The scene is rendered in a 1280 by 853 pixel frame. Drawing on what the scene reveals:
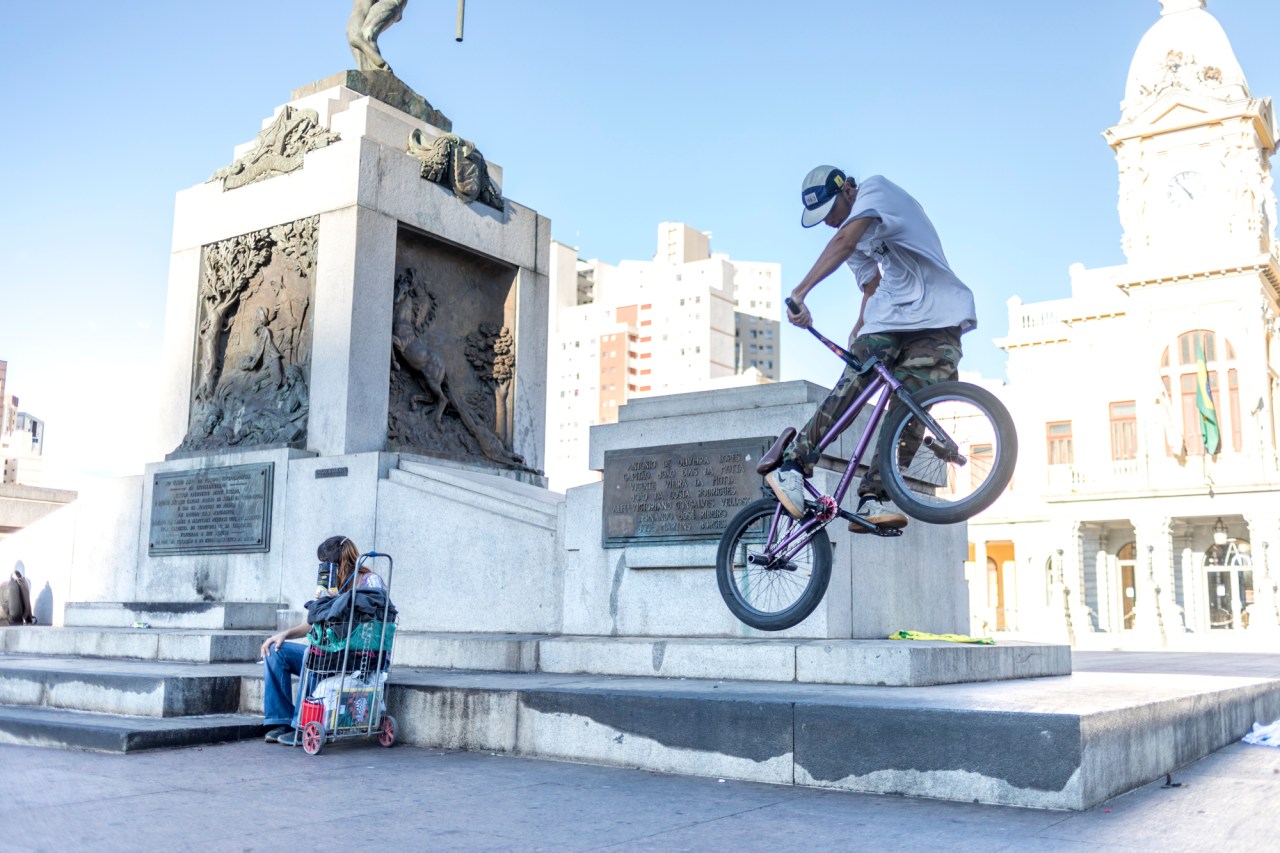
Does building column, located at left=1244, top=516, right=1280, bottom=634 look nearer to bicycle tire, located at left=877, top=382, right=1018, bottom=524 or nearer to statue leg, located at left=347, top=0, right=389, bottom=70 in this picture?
statue leg, located at left=347, top=0, right=389, bottom=70

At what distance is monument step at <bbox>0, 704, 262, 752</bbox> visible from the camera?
7191mm

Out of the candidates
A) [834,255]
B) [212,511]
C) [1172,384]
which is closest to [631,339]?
[1172,384]

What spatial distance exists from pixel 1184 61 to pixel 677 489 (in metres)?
45.1

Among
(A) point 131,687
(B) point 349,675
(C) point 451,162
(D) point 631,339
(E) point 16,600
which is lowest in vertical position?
(A) point 131,687

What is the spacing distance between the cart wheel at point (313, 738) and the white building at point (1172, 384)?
37567mm

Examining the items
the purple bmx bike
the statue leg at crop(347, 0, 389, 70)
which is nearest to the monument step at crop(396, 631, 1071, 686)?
the purple bmx bike

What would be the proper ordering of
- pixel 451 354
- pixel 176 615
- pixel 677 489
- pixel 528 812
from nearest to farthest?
pixel 528 812 < pixel 677 489 < pixel 176 615 < pixel 451 354

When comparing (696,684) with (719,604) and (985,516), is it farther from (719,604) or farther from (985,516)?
(985,516)

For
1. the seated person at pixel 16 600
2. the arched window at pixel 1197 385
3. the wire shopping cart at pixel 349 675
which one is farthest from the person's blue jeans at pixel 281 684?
the arched window at pixel 1197 385

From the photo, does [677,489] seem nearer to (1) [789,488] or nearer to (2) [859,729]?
(1) [789,488]

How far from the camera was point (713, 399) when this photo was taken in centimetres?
889

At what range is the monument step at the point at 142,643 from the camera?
988cm

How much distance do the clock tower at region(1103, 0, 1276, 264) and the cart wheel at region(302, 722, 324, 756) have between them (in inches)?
1717

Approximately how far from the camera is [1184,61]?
45.1 meters
